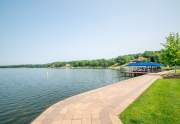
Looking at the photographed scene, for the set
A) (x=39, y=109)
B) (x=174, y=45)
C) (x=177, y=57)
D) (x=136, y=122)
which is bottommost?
(x=39, y=109)

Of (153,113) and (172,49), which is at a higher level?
(172,49)

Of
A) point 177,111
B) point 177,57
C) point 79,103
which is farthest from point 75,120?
point 177,57

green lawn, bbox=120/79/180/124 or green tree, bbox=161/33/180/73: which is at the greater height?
green tree, bbox=161/33/180/73

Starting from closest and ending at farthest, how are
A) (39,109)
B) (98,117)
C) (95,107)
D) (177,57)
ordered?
(98,117) < (95,107) < (39,109) < (177,57)

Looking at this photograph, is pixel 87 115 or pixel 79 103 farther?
pixel 79 103

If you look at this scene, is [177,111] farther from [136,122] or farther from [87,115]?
[87,115]

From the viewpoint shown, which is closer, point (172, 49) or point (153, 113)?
point (153, 113)

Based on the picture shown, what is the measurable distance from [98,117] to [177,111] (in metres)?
4.45

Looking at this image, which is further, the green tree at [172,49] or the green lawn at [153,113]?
the green tree at [172,49]

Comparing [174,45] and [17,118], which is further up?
[174,45]

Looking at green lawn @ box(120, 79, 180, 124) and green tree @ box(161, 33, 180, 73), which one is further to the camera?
green tree @ box(161, 33, 180, 73)

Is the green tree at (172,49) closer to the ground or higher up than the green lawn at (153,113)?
higher up

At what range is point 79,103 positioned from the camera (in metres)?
12.2

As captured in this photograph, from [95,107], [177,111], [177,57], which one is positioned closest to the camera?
[177,111]
